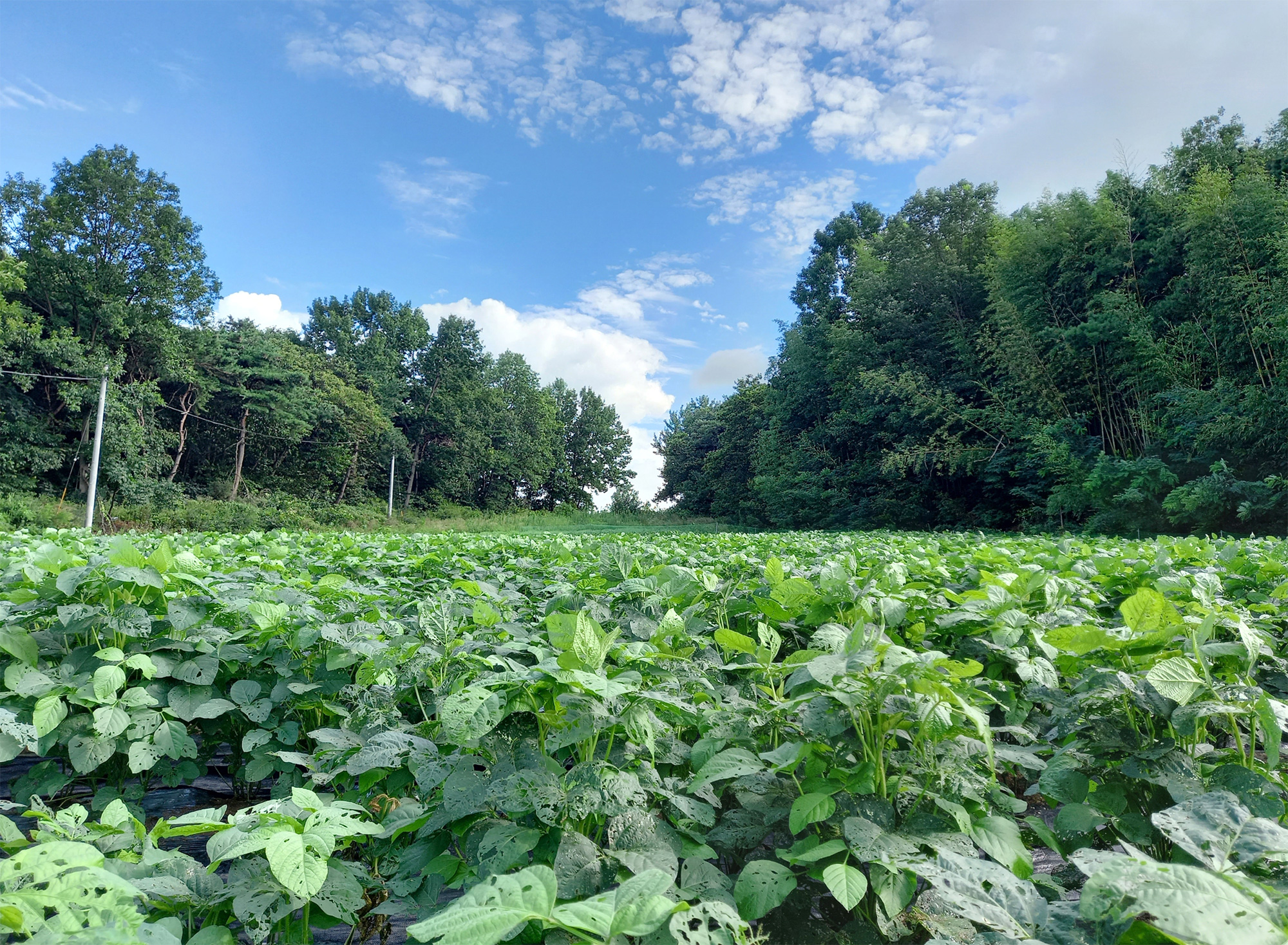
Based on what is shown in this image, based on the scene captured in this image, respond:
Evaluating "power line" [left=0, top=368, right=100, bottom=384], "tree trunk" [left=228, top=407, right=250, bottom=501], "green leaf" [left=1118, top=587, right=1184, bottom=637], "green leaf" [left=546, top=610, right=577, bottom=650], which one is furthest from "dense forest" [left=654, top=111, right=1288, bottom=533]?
"power line" [left=0, top=368, right=100, bottom=384]

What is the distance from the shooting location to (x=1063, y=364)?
60.1 ft

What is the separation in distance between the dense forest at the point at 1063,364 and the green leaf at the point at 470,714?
1714 cm

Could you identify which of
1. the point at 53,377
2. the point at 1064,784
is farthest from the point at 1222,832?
the point at 53,377

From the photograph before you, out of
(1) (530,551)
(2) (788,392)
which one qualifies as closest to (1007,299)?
(2) (788,392)

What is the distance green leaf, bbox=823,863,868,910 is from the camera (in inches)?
34.3

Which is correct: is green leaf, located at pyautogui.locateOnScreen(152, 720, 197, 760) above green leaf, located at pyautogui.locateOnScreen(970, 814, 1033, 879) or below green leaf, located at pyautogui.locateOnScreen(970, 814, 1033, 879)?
below

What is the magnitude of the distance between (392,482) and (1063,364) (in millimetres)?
29639

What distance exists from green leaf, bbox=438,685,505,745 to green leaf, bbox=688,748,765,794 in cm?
34

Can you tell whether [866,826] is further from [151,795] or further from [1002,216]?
[1002,216]

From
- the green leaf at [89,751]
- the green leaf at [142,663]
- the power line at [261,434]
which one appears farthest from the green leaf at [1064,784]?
the power line at [261,434]

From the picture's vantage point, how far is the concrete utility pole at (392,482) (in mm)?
33812

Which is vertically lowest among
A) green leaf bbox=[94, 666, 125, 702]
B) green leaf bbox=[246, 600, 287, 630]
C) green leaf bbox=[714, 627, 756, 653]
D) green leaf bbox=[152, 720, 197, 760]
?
green leaf bbox=[152, 720, 197, 760]

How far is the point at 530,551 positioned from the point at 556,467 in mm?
45197

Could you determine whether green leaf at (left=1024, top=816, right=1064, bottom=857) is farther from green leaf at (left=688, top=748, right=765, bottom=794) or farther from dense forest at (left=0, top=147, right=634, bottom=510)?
dense forest at (left=0, top=147, right=634, bottom=510)
